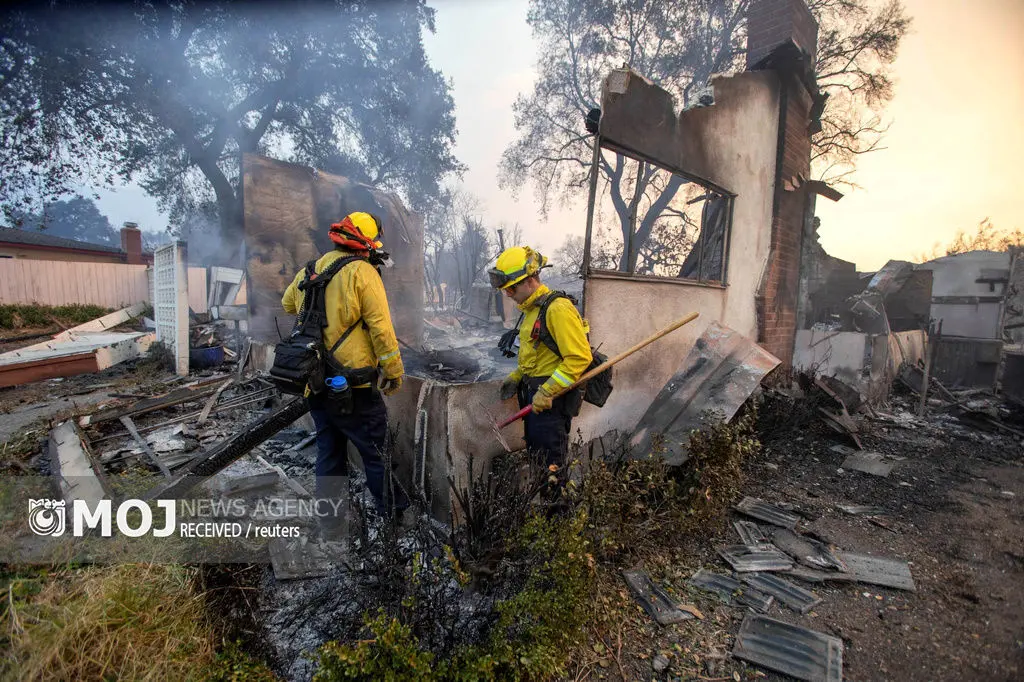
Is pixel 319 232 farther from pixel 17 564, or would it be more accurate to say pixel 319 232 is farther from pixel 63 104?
pixel 63 104

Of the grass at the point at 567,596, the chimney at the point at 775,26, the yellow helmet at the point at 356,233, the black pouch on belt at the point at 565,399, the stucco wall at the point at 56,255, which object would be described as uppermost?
the chimney at the point at 775,26

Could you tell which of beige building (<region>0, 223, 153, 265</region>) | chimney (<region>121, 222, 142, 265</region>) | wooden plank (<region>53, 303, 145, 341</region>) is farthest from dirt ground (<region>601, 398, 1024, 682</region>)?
chimney (<region>121, 222, 142, 265</region>)

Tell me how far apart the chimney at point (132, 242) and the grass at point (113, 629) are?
26408 mm

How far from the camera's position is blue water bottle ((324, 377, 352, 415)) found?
2.76 m

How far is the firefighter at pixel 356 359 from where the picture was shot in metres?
2.82

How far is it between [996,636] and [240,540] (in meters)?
4.33

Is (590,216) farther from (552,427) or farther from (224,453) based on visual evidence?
(224,453)

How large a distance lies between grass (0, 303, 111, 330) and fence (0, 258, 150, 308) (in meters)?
1.61

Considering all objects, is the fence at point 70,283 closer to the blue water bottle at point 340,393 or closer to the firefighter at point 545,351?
the blue water bottle at point 340,393

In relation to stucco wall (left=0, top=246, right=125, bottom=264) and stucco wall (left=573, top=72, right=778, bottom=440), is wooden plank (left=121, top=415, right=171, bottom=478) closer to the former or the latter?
stucco wall (left=573, top=72, right=778, bottom=440)

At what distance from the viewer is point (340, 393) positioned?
2.76 m

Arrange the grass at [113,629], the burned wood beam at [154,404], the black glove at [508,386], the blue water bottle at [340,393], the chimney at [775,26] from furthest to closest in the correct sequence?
the chimney at [775,26]
the burned wood beam at [154,404]
the black glove at [508,386]
the blue water bottle at [340,393]
the grass at [113,629]

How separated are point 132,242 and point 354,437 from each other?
2650cm

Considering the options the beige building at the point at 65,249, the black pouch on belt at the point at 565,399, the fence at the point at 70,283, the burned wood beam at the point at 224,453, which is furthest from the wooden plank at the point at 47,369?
the beige building at the point at 65,249
